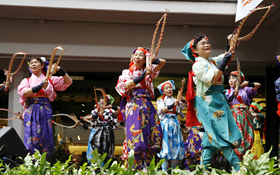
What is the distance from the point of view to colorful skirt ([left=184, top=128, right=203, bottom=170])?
5922 mm

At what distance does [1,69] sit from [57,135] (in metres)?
1.67

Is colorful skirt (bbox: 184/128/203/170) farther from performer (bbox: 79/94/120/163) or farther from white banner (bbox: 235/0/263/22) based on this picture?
white banner (bbox: 235/0/263/22)

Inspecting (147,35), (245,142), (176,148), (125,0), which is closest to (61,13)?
(125,0)

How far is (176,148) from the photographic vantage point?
214 inches

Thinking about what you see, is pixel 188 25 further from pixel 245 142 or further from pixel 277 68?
pixel 245 142

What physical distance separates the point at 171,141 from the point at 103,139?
128cm

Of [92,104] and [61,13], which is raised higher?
[61,13]

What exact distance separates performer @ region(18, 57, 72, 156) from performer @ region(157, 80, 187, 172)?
1.65 metres

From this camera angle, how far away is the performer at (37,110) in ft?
14.2

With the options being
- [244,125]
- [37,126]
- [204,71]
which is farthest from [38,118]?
[244,125]

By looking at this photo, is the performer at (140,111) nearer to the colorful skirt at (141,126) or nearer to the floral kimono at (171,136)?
the colorful skirt at (141,126)

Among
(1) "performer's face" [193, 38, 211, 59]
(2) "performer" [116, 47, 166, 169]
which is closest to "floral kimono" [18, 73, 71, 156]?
(2) "performer" [116, 47, 166, 169]

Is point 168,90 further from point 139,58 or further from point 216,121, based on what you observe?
point 216,121

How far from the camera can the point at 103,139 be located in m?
6.20
